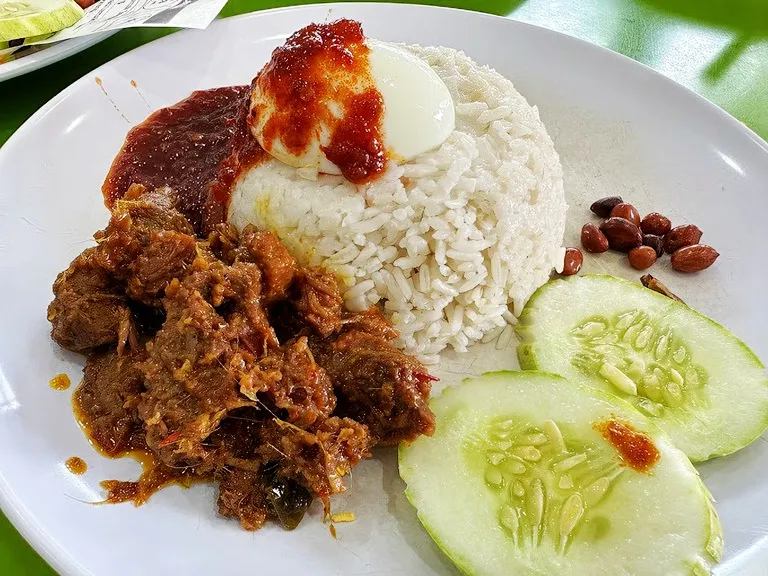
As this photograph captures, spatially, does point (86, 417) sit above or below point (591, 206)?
above

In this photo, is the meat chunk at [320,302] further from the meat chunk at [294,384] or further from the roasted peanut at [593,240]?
the roasted peanut at [593,240]

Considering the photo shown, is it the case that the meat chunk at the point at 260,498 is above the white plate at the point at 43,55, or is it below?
below

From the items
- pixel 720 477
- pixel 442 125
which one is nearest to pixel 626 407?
pixel 720 477

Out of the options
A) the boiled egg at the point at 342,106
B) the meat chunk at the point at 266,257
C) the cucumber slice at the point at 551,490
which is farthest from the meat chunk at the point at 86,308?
the cucumber slice at the point at 551,490

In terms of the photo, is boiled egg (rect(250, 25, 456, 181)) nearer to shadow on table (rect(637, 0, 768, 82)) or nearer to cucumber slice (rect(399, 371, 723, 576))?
cucumber slice (rect(399, 371, 723, 576))

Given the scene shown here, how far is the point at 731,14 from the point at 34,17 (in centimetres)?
596

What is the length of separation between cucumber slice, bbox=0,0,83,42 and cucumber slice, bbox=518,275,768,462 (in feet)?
11.7

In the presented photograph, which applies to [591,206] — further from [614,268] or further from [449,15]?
[449,15]

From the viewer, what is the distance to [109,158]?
4.14m

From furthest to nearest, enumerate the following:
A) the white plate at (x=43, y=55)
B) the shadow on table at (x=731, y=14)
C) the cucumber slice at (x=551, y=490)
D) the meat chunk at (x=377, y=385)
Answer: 1. the shadow on table at (x=731, y=14)
2. the white plate at (x=43, y=55)
3. the meat chunk at (x=377, y=385)
4. the cucumber slice at (x=551, y=490)

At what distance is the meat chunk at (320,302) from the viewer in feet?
10.3

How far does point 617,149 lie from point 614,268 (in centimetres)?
103

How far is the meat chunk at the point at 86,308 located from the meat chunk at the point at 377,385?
36.3 inches

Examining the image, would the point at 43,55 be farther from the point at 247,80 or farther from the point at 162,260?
the point at 162,260
